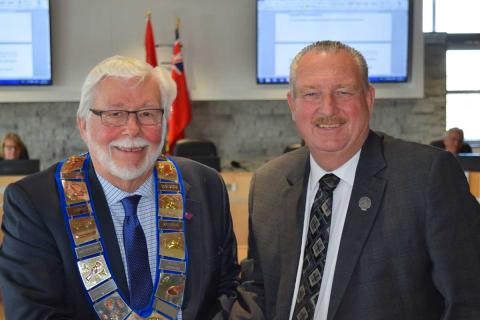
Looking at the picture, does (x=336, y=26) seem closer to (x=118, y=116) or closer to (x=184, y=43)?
(x=184, y=43)

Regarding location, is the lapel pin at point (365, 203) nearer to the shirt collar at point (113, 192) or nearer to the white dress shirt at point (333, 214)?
the white dress shirt at point (333, 214)

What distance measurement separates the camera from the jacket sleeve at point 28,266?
1.79 metres

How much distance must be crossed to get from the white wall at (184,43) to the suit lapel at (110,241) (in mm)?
5508

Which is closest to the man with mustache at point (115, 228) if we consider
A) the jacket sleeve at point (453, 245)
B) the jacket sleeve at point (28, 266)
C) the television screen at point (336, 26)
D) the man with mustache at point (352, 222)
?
the jacket sleeve at point (28, 266)

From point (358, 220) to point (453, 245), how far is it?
271 mm

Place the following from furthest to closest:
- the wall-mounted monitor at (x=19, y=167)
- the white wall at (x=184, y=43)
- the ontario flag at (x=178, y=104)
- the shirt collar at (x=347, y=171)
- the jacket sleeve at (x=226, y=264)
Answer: the white wall at (x=184, y=43), the ontario flag at (x=178, y=104), the wall-mounted monitor at (x=19, y=167), the jacket sleeve at (x=226, y=264), the shirt collar at (x=347, y=171)

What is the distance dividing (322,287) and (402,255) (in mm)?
259

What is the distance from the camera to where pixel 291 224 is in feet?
A: 6.49

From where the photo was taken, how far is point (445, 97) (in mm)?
8305

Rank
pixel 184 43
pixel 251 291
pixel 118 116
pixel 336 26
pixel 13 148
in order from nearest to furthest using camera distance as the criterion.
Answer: pixel 118 116 < pixel 251 291 < pixel 13 148 < pixel 336 26 < pixel 184 43

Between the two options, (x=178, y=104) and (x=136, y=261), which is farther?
(x=178, y=104)

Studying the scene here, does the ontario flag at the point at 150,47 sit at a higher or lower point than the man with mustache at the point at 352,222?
higher

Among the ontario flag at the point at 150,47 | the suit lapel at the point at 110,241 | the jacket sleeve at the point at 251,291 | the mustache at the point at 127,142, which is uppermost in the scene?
the ontario flag at the point at 150,47

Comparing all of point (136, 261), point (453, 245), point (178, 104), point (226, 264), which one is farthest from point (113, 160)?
point (178, 104)
